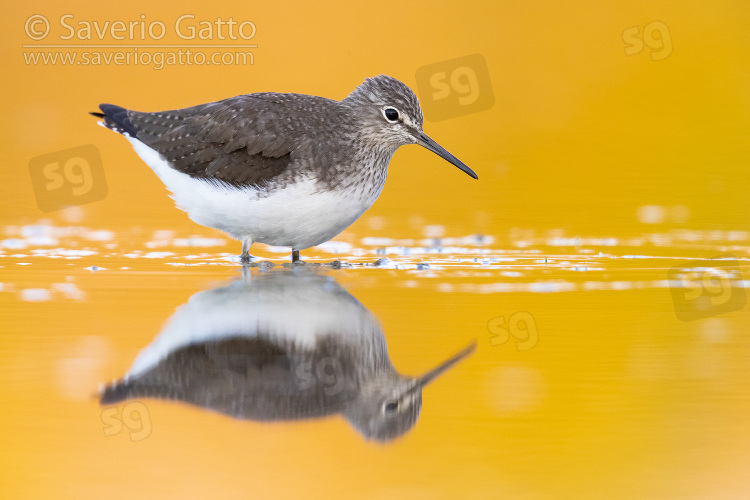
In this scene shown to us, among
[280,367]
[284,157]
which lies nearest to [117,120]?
[284,157]

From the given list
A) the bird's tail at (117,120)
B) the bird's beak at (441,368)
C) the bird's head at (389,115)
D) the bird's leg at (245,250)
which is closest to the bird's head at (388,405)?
the bird's beak at (441,368)

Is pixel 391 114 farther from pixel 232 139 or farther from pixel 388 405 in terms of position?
pixel 388 405

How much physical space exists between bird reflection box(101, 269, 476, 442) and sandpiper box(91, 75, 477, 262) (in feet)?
6.25

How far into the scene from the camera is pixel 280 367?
558 cm

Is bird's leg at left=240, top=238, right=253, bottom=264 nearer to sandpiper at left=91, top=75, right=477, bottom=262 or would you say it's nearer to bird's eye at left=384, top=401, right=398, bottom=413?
sandpiper at left=91, top=75, right=477, bottom=262

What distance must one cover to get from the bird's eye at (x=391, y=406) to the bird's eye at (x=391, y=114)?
4.82 meters

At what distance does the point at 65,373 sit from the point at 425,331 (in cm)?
216

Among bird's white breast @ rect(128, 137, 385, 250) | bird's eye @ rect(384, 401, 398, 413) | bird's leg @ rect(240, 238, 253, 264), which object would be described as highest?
bird's white breast @ rect(128, 137, 385, 250)

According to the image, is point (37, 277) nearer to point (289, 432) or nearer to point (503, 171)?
point (289, 432)

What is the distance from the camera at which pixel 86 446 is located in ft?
14.6

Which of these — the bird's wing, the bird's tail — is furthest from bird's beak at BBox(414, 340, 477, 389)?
the bird's tail

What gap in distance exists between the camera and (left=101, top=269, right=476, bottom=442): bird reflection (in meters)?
5.02

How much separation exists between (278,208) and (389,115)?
4.72ft

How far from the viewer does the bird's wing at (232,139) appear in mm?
9109
